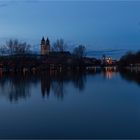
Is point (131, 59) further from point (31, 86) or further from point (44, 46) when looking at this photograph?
point (31, 86)

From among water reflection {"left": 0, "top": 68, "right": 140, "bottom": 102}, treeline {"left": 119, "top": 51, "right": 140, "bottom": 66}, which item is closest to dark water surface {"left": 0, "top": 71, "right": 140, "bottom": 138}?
water reflection {"left": 0, "top": 68, "right": 140, "bottom": 102}

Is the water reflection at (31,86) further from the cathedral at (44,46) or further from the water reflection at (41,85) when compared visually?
the cathedral at (44,46)

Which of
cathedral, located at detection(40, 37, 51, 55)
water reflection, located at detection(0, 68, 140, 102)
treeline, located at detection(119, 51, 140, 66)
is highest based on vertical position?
cathedral, located at detection(40, 37, 51, 55)

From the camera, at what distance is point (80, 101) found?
1708 cm

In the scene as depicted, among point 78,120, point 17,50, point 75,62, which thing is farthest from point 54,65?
point 78,120

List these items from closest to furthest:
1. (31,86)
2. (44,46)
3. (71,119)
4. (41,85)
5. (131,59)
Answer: (71,119) → (31,86) → (41,85) → (131,59) → (44,46)

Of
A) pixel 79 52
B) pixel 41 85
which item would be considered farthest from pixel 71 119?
pixel 79 52

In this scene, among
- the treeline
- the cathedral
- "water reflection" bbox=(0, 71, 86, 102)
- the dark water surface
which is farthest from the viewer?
the cathedral

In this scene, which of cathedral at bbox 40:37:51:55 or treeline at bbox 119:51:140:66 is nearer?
treeline at bbox 119:51:140:66

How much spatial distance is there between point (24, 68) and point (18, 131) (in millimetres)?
61192

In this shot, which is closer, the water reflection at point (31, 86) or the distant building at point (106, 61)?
the water reflection at point (31, 86)

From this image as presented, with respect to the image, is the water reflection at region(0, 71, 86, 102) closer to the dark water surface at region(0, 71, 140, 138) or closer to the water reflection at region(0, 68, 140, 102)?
the water reflection at region(0, 68, 140, 102)

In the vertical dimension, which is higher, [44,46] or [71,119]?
[44,46]

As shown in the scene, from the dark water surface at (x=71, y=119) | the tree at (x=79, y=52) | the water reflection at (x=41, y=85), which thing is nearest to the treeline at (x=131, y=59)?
the tree at (x=79, y=52)
